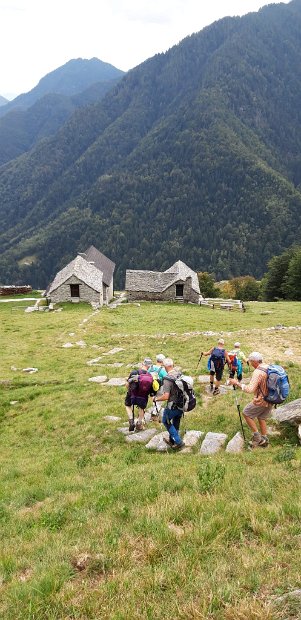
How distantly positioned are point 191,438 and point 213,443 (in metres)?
0.99

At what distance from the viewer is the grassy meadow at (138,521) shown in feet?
17.4

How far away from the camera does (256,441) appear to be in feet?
36.4

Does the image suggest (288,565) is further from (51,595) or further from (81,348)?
(81,348)

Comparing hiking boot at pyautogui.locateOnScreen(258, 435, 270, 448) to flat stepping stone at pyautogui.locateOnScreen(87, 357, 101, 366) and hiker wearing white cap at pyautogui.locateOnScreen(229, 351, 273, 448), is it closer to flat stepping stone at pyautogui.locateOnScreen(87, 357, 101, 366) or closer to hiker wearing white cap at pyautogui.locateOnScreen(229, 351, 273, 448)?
hiker wearing white cap at pyautogui.locateOnScreen(229, 351, 273, 448)

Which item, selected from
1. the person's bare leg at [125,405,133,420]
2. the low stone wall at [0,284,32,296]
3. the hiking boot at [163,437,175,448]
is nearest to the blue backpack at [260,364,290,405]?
the hiking boot at [163,437,175,448]

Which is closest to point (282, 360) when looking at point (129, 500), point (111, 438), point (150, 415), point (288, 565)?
point (150, 415)

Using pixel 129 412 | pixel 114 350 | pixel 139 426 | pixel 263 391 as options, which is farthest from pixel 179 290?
pixel 263 391

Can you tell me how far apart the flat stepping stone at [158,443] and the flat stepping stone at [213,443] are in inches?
49.8

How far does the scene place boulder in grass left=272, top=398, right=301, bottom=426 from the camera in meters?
11.6

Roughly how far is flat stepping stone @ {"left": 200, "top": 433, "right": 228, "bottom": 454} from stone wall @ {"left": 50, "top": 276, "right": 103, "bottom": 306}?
43379 millimetres

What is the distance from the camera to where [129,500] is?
840 cm

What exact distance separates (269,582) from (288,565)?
A: 0.48m

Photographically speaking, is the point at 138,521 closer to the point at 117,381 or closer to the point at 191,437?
the point at 191,437

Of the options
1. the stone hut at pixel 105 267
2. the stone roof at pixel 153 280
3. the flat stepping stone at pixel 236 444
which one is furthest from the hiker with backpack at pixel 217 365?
the stone hut at pixel 105 267
